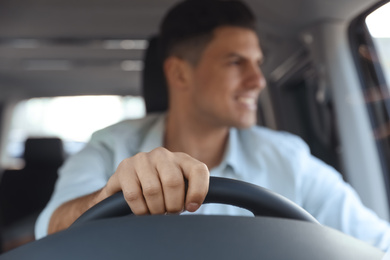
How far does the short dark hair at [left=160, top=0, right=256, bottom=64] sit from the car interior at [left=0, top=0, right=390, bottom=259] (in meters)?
0.12

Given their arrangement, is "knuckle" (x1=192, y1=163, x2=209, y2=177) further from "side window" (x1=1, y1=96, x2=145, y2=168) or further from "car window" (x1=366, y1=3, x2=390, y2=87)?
"car window" (x1=366, y1=3, x2=390, y2=87)

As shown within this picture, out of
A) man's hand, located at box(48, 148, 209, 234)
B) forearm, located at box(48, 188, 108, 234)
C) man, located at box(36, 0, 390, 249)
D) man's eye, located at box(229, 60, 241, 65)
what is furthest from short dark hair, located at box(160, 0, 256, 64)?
man's hand, located at box(48, 148, 209, 234)

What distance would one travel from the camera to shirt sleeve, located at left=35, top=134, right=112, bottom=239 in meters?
0.87

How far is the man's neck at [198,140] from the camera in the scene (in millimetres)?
717

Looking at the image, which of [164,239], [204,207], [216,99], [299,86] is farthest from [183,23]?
[164,239]

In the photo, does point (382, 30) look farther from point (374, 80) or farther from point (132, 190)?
point (132, 190)

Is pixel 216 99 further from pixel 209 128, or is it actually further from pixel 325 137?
pixel 325 137

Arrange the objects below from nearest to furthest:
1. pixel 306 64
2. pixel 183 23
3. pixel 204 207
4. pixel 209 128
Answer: pixel 204 207, pixel 209 128, pixel 183 23, pixel 306 64

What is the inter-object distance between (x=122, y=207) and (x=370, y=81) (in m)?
1.23

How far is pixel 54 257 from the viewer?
0.51 metres

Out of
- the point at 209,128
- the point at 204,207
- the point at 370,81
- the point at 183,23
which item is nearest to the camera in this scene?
the point at 204,207

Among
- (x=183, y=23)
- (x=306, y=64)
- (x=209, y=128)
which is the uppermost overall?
(x=183, y=23)

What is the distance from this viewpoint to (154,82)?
4.99ft

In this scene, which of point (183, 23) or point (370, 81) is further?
point (370, 81)
